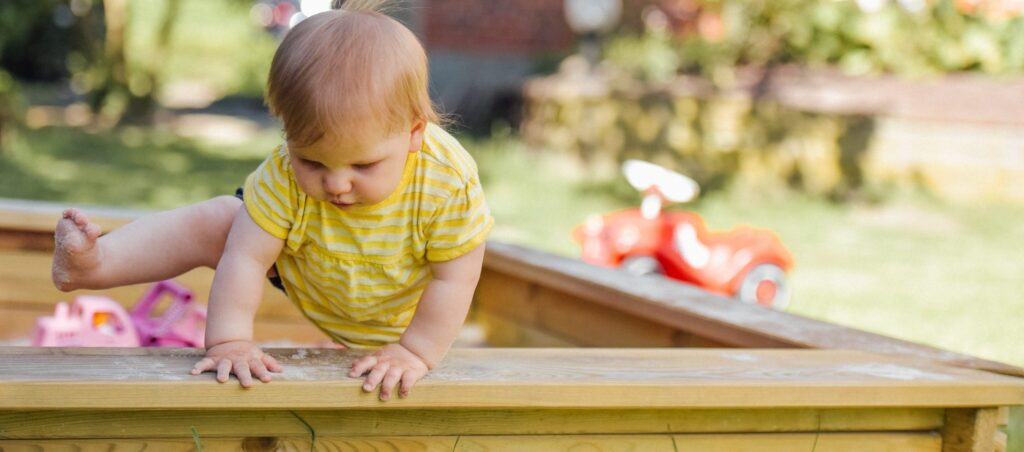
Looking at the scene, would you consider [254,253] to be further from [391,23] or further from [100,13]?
[100,13]

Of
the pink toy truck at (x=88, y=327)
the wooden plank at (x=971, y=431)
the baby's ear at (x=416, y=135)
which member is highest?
the baby's ear at (x=416, y=135)

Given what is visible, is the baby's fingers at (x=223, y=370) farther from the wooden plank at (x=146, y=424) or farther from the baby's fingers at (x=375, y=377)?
the baby's fingers at (x=375, y=377)

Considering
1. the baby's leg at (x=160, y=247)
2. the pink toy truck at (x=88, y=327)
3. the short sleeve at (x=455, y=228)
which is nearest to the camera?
Result: the short sleeve at (x=455, y=228)

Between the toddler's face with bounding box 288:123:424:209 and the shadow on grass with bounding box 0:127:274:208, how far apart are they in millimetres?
4865

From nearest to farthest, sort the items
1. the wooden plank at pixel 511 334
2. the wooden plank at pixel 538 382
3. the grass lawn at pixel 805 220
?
the wooden plank at pixel 538 382
the wooden plank at pixel 511 334
the grass lawn at pixel 805 220

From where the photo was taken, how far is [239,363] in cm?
158

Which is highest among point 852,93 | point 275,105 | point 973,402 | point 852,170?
point 852,93

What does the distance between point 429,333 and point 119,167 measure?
6.61 m

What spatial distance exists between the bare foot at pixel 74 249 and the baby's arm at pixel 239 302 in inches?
10.0

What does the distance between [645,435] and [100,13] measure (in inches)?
450

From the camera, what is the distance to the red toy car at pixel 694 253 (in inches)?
161

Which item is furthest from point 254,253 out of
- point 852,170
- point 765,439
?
point 852,170

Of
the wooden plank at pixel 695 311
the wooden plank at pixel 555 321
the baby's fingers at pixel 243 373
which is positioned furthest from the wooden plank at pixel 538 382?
the wooden plank at pixel 555 321

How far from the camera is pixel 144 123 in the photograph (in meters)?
10.6
